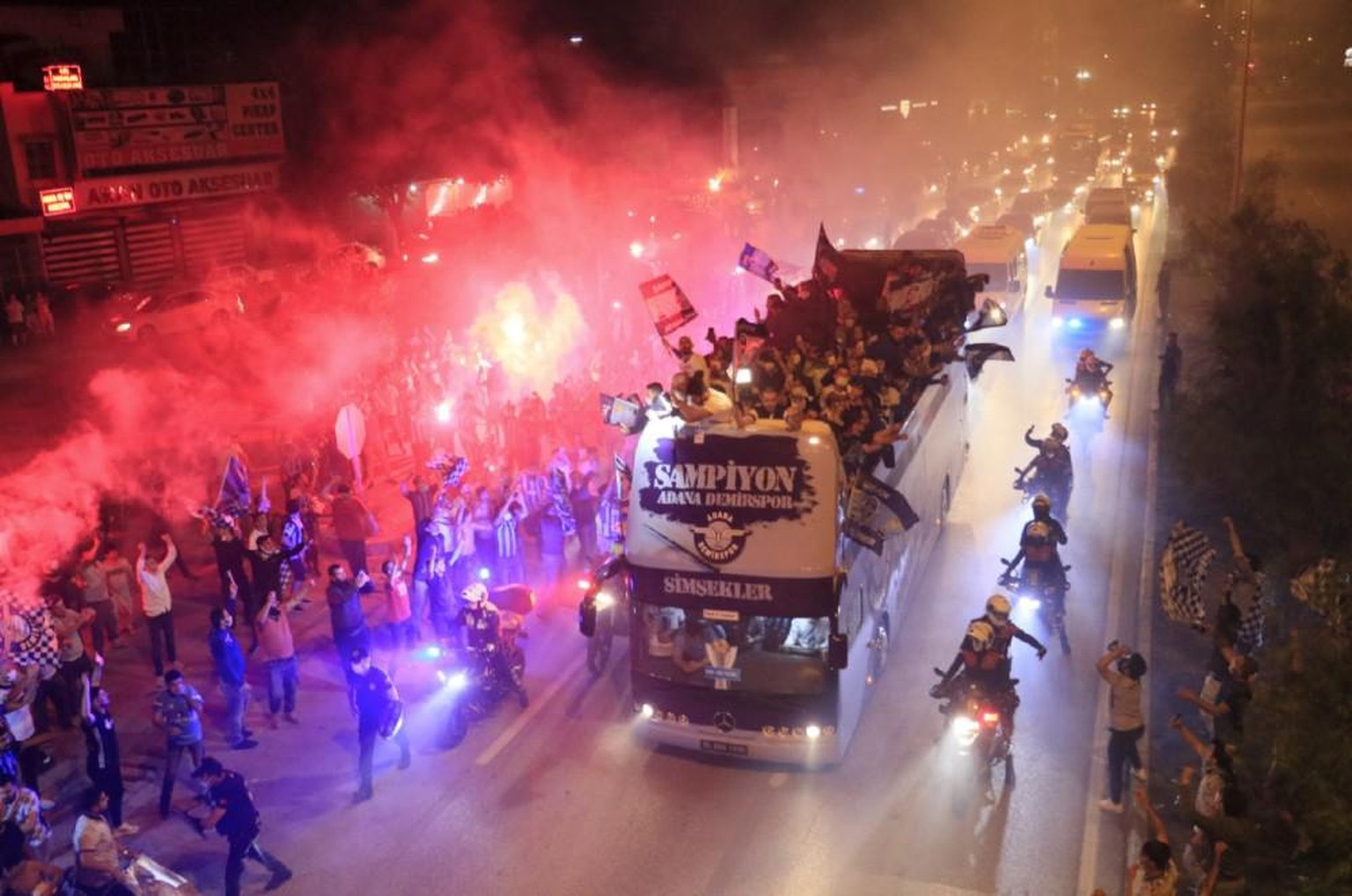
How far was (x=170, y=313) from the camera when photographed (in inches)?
1003

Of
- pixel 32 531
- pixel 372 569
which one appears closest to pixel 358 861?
pixel 372 569

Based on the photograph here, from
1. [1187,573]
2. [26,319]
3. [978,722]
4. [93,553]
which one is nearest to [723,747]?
[978,722]

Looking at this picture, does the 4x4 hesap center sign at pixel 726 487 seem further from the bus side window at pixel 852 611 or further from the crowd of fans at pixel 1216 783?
the crowd of fans at pixel 1216 783

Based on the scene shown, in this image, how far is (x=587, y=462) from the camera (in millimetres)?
14383

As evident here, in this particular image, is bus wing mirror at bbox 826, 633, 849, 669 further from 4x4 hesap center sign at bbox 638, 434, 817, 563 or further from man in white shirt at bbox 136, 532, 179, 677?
man in white shirt at bbox 136, 532, 179, 677

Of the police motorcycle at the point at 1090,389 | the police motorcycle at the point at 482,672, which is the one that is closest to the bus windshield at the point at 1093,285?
the police motorcycle at the point at 1090,389

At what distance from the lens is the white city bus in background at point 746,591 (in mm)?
8961

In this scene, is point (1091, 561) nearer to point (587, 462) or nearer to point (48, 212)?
point (587, 462)

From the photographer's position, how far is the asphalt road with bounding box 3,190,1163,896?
841 cm

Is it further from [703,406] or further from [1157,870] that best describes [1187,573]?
[703,406]

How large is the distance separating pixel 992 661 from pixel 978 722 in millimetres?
503

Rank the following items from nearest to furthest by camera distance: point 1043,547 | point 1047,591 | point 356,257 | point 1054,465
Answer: point 1043,547, point 1047,591, point 1054,465, point 356,257

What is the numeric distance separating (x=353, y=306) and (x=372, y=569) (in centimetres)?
1115

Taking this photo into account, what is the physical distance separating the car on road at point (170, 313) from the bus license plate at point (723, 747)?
18.9 meters
